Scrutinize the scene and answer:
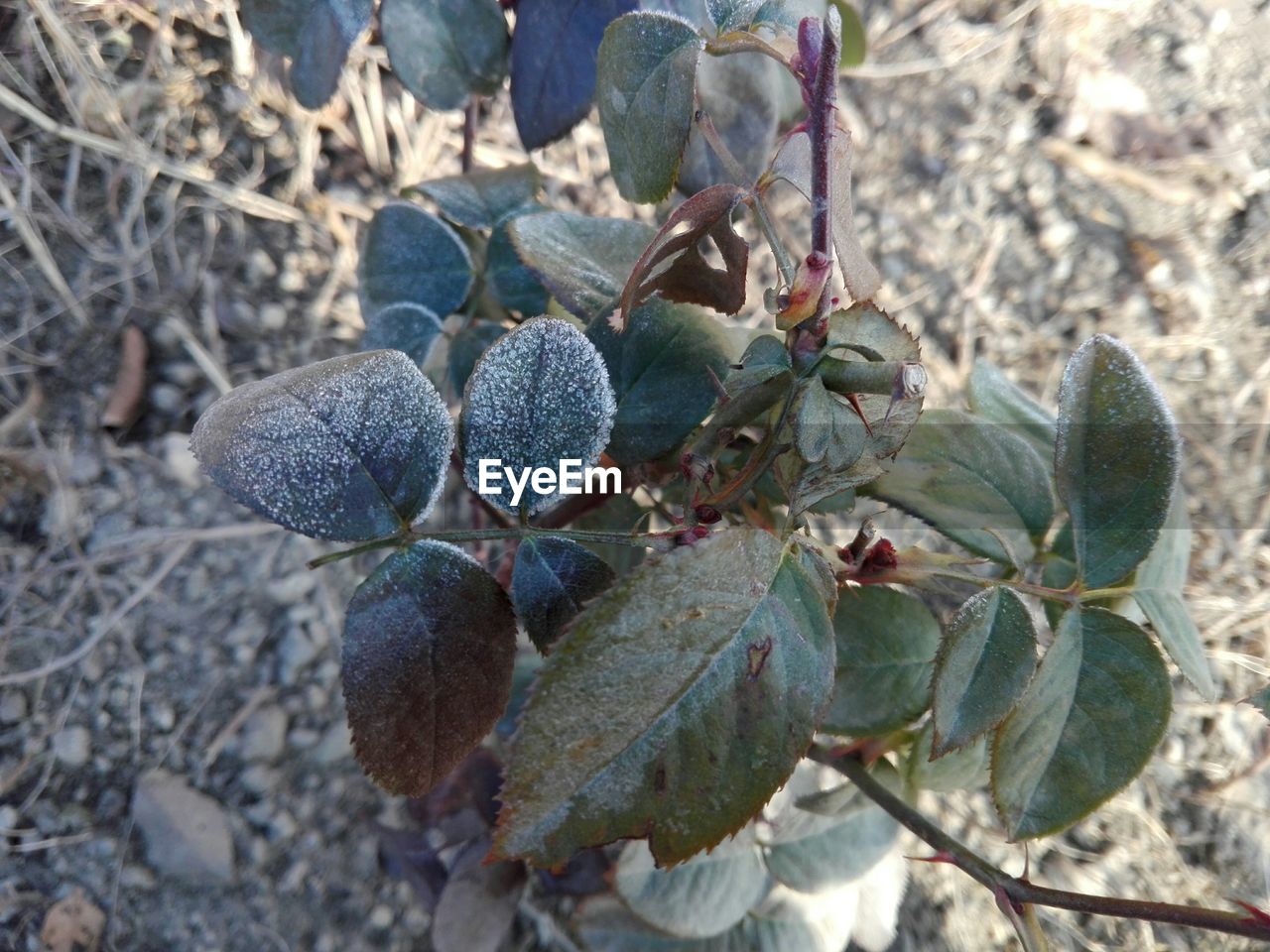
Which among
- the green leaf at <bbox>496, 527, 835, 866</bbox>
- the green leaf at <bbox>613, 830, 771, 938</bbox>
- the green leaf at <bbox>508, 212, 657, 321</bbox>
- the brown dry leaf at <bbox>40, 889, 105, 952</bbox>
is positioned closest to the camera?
the green leaf at <bbox>496, 527, 835, 866</bbox>

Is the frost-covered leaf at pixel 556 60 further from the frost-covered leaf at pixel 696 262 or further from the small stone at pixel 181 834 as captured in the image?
the small stone at pixel 181 834

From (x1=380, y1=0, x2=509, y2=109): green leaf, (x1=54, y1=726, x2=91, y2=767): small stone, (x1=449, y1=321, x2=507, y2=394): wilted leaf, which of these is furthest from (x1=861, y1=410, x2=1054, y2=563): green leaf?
(x1=54, y1=726, x2=91, y2=767): small stone

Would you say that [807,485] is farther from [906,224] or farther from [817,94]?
[906,224]

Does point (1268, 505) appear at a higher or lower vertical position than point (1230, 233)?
lower

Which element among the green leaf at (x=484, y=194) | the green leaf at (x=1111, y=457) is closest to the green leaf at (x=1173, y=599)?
the green leaf at (x=1111, y=457)

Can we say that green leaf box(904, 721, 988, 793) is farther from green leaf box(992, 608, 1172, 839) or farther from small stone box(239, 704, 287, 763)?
small stone box(239, 704, 287, 763)

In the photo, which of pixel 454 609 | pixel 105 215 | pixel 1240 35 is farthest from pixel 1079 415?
pixel 1240 35

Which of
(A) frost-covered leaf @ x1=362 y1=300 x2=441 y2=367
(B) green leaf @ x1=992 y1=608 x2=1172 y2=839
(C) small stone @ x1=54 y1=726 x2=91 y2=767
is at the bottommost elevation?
(C) small stone @ x1=54 y1=726 x2=91 y2=767
